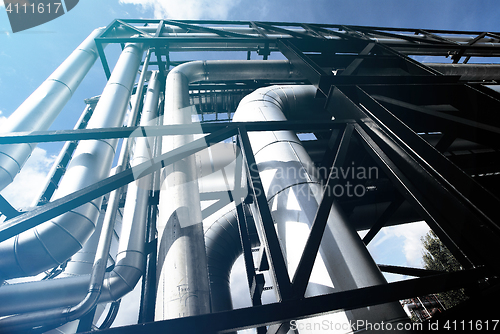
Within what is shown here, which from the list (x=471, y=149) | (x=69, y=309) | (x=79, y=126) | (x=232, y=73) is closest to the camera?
(x=69, y=309)

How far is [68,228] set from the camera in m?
2.69

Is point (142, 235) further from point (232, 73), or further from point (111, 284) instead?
point (232, 73)

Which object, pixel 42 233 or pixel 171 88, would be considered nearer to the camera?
pixel 42 233

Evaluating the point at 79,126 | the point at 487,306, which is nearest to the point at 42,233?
the point at 487,306

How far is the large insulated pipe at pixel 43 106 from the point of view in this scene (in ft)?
9.70

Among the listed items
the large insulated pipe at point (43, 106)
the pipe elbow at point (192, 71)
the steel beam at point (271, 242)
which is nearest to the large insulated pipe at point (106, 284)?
the large insulated pipe at point (43, 106)

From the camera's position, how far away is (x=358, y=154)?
3.88 m

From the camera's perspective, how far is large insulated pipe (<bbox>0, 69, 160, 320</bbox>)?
336 centimetres

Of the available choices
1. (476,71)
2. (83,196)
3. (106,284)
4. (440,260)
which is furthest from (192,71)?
(440,260)

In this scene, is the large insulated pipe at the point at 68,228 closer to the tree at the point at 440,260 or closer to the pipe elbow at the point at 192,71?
the pipe elbow at the point at 192,71

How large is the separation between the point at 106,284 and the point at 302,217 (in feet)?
10.7

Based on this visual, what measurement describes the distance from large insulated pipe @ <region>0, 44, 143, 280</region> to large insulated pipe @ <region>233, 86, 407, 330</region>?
84.9 inches

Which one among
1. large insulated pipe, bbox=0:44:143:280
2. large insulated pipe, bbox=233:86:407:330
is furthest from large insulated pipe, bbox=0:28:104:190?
large insulated pipe, bbox=233:86:407:330

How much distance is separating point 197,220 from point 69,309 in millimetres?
2480
